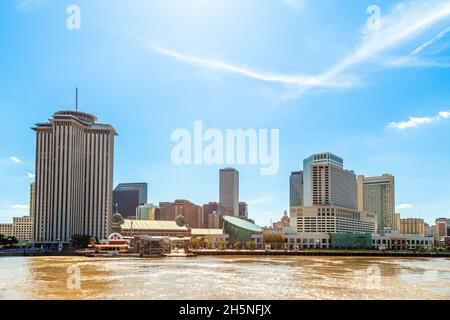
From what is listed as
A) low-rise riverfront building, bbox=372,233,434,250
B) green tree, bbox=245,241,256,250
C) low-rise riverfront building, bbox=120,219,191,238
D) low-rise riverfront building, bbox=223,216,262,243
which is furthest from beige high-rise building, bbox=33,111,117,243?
Answer: low-rise riverfront building, bbox=372,233,434,250

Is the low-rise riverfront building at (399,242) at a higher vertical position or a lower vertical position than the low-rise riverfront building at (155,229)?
lower

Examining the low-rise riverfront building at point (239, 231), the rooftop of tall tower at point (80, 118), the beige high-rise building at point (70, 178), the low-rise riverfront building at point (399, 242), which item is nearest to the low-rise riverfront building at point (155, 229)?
the beige high-rise building at point (70, 178)

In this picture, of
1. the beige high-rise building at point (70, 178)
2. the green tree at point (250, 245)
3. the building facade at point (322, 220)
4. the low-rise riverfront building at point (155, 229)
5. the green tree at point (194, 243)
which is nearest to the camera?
the green tree at point (194, 243)

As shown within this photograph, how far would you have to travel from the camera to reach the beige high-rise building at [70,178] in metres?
155

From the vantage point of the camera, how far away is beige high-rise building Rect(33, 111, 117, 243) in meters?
155

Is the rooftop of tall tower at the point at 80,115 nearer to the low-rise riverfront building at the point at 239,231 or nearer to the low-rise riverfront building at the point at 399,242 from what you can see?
the low-rise riverfront building at the point at 239,231

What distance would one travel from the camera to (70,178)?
6186 inches

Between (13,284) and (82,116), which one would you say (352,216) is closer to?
(82,116)

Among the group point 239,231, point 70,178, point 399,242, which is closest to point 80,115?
point 70,178

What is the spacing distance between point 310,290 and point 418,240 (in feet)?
456

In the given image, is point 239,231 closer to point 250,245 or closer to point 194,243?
point 250,245

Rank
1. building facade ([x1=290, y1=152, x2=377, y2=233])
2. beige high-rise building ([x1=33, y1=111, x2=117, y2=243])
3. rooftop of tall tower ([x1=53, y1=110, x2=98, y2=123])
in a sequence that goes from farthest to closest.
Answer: building facade ([x1=290, y1=152, x2=377, y2=233]), rooftop of tall tower ([x1=53, y1=110, x2=98, y2=123]), beige high-rise building ([x1=33, y1=111, x2=117, y2=243])

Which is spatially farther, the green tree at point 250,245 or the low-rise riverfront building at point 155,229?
the low-rise riverfront building at point 155,229

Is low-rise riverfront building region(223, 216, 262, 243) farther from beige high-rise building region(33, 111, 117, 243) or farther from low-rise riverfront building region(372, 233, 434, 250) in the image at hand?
beige high-rise building region(33, 111, 117, 243)
